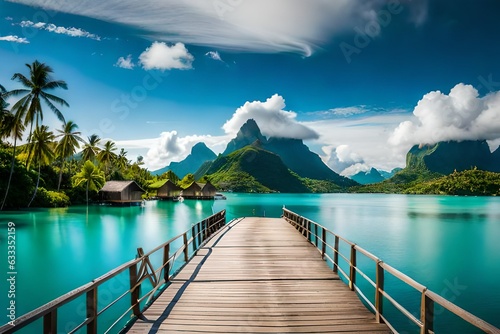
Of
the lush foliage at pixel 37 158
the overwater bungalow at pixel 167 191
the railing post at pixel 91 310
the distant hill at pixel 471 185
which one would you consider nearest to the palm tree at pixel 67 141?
the lush foliage at pixel 37 158

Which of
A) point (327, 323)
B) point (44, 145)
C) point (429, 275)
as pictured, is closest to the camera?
point (327, 323)

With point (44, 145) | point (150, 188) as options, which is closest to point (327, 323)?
point (44, 145)

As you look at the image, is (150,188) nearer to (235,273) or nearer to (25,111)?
(25,111)

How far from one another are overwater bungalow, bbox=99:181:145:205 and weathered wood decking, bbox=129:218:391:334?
53670mm

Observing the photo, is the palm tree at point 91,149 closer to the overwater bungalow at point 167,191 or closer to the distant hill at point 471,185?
the overwater bungalow at point 167,191

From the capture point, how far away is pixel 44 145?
42312 millimetres

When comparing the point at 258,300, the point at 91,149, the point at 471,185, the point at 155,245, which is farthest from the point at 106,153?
the point at 471,185

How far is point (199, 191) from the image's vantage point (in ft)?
295

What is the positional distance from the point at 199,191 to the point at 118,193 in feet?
106

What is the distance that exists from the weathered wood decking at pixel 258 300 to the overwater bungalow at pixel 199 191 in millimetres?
79317

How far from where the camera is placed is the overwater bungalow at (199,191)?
292 ft

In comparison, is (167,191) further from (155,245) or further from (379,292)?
(379,292)

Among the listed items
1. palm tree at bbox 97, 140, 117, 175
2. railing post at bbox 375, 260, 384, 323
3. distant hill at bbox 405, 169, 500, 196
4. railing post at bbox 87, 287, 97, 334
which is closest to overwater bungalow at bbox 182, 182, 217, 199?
palm tree at bbox 97, 140, 117, 175

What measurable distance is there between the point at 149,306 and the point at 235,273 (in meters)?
2.87
